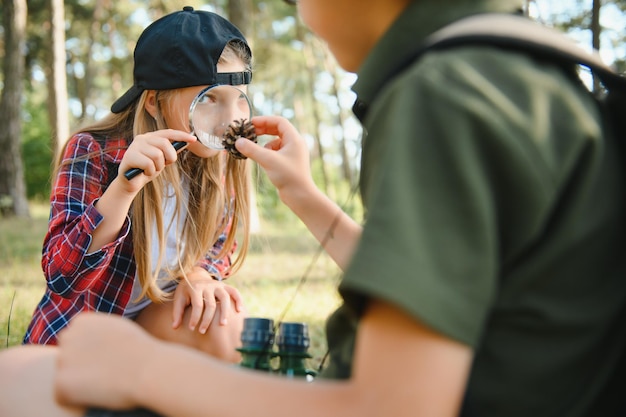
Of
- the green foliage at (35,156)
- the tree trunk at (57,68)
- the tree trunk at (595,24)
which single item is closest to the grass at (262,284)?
the tree trunk at (595,24)

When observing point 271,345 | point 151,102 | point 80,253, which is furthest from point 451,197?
point 151,102

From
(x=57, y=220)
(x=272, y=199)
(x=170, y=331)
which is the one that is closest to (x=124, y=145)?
(x=57, y=220)

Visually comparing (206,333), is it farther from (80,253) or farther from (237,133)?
(237,133)

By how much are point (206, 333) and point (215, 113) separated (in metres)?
0.84

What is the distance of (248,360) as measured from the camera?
1.25 m

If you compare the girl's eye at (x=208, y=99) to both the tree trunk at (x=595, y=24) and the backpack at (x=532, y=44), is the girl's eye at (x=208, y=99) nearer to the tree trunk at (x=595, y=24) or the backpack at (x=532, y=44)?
the backpack at (x=532, y=44)

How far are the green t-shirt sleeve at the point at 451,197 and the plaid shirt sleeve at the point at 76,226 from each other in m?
1.60

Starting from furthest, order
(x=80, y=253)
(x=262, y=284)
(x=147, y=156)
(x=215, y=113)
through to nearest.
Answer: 1. (x=262, y=284)
2. (x=215, y=113)
3. (x=80, y=253)
4. (x=147, y=156)

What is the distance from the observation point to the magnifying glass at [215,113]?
246 cm

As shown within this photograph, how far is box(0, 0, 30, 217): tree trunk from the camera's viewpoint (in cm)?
1149

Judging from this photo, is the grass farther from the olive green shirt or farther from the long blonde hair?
the olive green shirt

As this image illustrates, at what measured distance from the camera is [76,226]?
7.50ft

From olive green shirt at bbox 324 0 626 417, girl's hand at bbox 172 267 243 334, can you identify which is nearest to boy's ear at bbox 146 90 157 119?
girl's hand at bbox 172 267 243 334

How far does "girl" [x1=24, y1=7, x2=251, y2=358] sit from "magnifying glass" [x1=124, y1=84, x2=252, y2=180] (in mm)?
45
